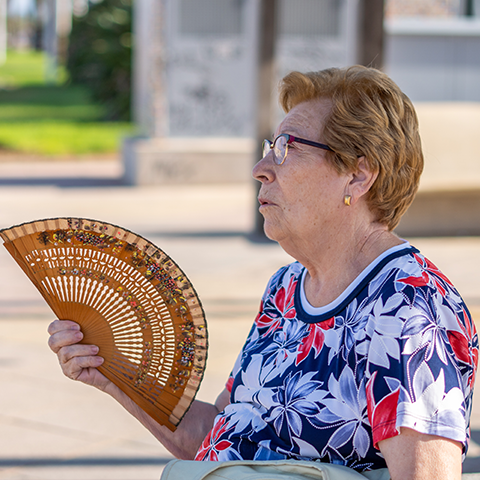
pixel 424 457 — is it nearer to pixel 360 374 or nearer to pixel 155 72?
pixel 360 374

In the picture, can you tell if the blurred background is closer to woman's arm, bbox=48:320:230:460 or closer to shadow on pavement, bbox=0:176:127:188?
shadow on pavement, bbox=0:176:127:188

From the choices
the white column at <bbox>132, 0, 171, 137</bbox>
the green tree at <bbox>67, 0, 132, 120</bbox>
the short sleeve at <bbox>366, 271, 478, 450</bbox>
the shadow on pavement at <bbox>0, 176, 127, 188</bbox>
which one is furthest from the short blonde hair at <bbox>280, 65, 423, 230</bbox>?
the green tree at <bbox>67, 0, 132, 120</bbox>

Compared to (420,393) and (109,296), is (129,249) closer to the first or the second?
(109,296)

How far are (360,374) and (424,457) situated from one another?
242 mm

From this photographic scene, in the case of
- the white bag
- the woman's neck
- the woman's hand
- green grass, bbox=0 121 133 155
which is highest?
the woman's neck

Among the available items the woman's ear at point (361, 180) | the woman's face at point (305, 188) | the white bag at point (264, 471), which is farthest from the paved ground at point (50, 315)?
the woman's ear at point (361, 180)

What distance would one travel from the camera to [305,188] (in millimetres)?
2027

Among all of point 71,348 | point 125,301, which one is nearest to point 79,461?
point 71,348

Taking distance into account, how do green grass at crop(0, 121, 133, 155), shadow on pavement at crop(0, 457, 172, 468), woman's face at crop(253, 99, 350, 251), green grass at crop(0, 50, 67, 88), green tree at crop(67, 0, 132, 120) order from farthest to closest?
green grass at crop(0, 50, 67, 88)
green tree at crop(67, 0, 132, 120)
green grass at crop(0, 121, 133, 155)
shadow on pavement at crop(0, 457, 172, 468)
woman's face at crop(253, 99, 350, 251)

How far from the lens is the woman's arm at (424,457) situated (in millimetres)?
1595

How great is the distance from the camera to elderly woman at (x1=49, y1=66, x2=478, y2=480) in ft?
5.40

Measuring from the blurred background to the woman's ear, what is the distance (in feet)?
6.91

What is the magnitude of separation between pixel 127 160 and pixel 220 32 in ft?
9.68

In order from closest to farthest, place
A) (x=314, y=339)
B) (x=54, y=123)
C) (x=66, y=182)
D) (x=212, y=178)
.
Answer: (x=314, y=339) < (x=212, y=178) < (x=66, y=182) < (x=54, y=123)
